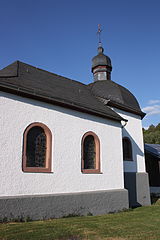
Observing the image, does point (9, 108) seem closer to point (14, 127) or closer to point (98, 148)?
point (14, 127)

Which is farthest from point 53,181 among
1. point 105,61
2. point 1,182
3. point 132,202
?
point 105,61

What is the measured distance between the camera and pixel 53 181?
25.4 feet

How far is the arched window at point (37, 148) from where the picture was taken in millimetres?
7370

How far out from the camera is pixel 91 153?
9.46 metres

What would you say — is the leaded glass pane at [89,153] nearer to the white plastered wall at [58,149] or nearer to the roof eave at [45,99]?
the white plastered wall at [58,149]

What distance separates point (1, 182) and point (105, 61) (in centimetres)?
1247

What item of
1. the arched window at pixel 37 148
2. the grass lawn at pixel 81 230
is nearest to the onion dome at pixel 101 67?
the arched window at pixel 37 148

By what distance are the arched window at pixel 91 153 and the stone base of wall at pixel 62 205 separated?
1.03 metres

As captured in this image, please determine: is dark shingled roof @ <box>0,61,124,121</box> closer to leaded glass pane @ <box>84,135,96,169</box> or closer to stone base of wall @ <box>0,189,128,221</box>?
leaded glass pane @ <box>84,135,96,169</box>

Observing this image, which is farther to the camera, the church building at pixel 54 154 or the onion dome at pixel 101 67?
the onion dome at pixel 101 67

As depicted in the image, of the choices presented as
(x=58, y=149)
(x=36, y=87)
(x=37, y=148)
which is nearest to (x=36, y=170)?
(x=37, y=148)

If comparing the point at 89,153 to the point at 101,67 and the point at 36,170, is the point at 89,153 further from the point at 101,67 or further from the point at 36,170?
the point at 101,67

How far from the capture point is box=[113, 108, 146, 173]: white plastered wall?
1210cm

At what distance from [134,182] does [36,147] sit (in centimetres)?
643
